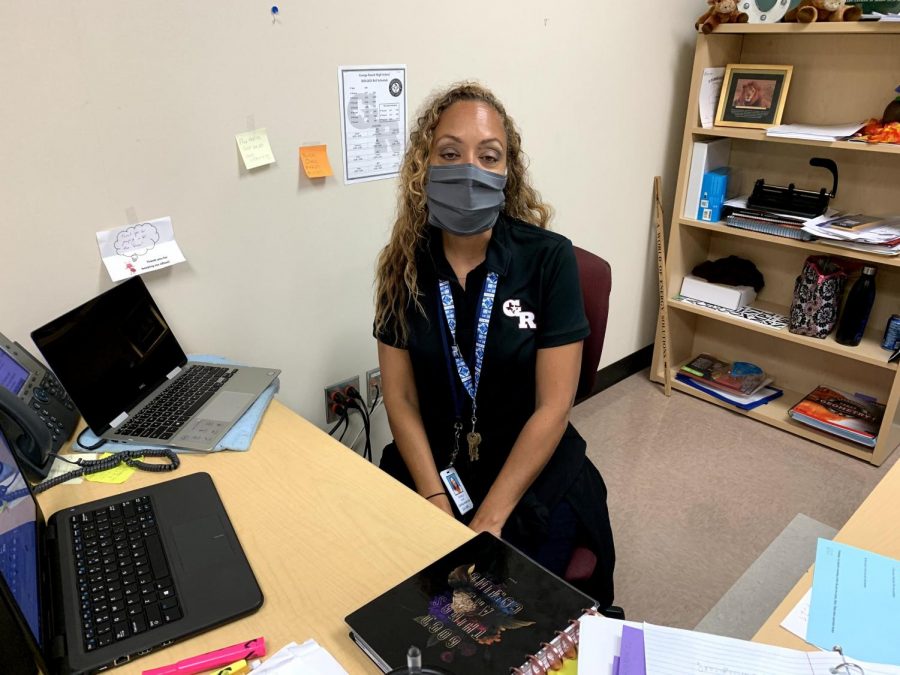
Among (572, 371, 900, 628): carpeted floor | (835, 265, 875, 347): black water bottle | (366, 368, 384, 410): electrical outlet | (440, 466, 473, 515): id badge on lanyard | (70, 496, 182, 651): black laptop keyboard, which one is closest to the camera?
(70, 496, 182, 651): black laptop keyboard

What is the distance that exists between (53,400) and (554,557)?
3.43 ft

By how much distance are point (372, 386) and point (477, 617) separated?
51.6 inches

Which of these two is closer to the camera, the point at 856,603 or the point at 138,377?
the point at 856,603

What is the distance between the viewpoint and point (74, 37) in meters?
1.26

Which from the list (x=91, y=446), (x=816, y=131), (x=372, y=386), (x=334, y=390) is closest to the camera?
(x=91, y=446)

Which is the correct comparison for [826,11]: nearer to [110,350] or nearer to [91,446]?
[110,350]

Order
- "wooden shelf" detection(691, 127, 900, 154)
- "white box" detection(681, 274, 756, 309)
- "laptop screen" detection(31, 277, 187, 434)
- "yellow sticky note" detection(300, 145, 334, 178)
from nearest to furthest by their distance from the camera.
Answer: "laptop screen" detection(31, 277, 187, 434), "yellow sticky note" detection(300, 145, 334, 178), "wooden shelf" detection(691, 127, 900, 154), "white box" detection(681, 274, 756, 309)

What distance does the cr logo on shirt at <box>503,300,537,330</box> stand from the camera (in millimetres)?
1407

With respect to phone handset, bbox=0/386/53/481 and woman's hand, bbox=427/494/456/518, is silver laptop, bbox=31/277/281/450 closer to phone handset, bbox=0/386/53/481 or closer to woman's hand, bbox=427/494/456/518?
phone handset, bbox=0/386/53/481

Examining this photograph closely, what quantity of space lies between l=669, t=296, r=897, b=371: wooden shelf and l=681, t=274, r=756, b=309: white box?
0.05 meters

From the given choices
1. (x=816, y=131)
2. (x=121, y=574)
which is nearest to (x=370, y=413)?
(x=121, y=574)

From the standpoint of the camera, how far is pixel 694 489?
239 centimetres

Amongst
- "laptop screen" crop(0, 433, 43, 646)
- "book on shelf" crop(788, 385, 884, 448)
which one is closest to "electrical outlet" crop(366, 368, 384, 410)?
"laptop screen" crop(0, 433, 43, 646)

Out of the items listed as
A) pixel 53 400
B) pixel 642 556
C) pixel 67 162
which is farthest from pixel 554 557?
pixel 67 162
